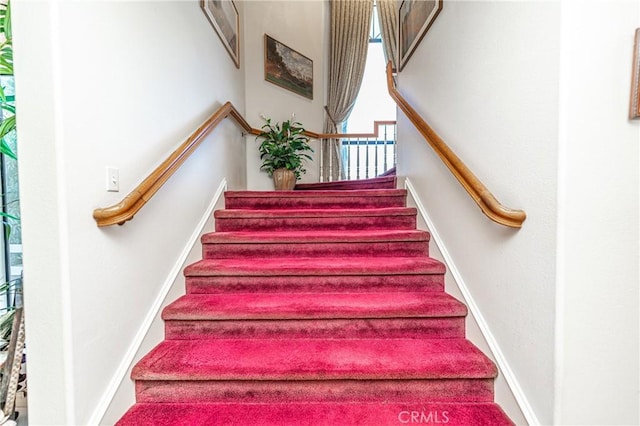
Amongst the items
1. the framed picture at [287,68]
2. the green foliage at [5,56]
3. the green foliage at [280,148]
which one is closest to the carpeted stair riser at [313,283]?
the green foliage at [5,56]

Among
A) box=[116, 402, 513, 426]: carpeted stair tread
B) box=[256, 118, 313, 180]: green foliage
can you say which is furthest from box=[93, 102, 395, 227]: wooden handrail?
box=[256, 118, 313, 180]: green foliage

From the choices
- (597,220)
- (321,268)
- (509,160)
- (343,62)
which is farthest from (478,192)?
(343,62)

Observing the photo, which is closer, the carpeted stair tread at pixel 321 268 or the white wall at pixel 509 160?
the white wall at pixel 509 160

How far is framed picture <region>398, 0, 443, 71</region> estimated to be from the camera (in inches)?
73.3

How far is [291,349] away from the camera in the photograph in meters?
1.36

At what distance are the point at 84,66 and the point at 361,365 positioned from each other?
163cm

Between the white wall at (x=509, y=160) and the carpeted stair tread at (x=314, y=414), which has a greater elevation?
the white wall at (x=509, y=160)

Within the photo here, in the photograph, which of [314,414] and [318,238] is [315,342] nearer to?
[314,414]

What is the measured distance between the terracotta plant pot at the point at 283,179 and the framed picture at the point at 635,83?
2852 millimetres

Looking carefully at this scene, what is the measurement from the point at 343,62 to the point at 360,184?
220cm

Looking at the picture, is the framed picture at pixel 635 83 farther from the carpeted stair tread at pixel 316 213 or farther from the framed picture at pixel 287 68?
the framed picture at pixel 287 68

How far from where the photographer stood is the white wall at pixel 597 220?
2.95ft

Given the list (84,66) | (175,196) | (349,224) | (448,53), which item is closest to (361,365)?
(349,224)

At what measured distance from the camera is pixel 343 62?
13.7 feet
